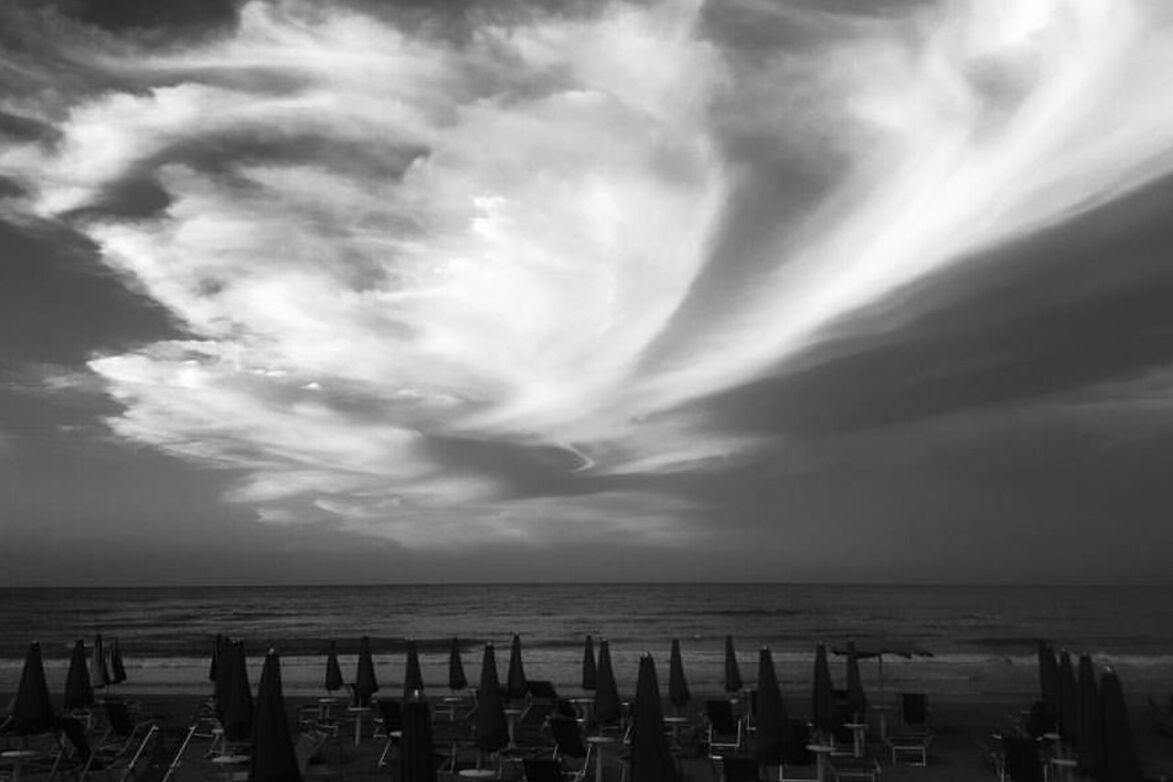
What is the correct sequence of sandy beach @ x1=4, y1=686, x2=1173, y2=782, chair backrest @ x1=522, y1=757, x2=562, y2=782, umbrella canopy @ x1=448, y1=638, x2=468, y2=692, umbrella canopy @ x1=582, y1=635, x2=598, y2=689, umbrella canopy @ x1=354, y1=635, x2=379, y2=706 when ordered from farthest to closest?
umbrella canopy @ x1=448, y1=638, x2=468, y2=692 → umbrella canopy @ x1=582, y1=635, x2=598, y2=689 → umbrella canopy @ x1=354, y1=635, x2=379, y2=706 → sandy beach @ x1=4, y1=686, x2=1173, y2=782 → chair backrest @ x1=522, y1=757, x2=562, y2=782

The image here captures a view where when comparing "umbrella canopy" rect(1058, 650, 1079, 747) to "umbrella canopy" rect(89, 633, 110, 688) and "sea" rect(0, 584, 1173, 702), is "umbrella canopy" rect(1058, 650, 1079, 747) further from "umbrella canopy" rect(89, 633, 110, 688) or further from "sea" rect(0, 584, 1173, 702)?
"umbrella canopy" rect(89, 633, 110, 688)

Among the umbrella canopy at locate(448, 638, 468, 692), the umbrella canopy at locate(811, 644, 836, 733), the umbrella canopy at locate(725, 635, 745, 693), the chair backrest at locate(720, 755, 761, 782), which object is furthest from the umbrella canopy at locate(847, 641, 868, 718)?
the umbrella canopy at locate(448, 638, 468, 692)

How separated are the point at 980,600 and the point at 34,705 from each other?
102m

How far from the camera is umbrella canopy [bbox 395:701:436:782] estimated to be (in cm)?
768

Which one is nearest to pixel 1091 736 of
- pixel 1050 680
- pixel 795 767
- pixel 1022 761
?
pixel 1022 761

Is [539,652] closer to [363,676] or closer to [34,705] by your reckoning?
[363,676]

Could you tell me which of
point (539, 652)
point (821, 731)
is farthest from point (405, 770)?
point (539, 652)

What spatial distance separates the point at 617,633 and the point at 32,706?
49.6 m

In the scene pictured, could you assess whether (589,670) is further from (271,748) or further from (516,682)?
(271,748)

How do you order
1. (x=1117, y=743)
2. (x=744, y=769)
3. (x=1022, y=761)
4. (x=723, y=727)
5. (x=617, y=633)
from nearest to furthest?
(x=1117, y=743) → (x=744, y=769) → (x=1022, y=761) → (x=723, y=727) → (x=617, y=633)

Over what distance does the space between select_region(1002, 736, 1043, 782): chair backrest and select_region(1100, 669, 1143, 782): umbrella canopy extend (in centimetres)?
257

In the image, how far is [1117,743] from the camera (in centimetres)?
887

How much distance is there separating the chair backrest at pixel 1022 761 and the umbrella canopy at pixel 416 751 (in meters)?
7.23

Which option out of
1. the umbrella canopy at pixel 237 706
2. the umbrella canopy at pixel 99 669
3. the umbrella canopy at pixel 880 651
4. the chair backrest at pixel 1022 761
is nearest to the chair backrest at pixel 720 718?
the umbrella canopy at pixel 880 651
